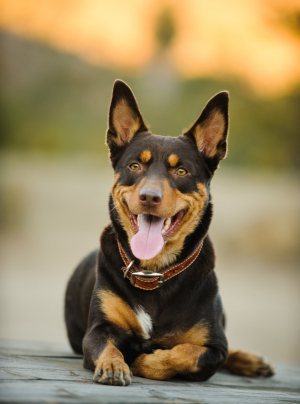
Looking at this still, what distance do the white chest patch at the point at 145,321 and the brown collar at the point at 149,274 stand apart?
6.8 inches

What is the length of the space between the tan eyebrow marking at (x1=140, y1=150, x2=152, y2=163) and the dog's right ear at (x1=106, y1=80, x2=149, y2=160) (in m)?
0.37

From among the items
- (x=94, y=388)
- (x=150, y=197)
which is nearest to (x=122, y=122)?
(x=150, y=197)

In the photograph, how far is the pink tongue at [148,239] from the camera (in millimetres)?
3695

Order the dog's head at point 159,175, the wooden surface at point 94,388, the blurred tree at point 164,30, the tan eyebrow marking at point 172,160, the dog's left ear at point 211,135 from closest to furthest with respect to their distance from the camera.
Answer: the wooden surface at point 94,388
the dog's head at point 159,175
the tan eyebrow marking at point 172,160
the dog's left ear at point 211,135
the blurred tree at point 164,30

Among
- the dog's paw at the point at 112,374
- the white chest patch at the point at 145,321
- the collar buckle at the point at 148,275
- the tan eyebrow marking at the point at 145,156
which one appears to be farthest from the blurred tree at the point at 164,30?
the dog's paw at the point at 112,374

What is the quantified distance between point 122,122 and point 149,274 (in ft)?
4.47

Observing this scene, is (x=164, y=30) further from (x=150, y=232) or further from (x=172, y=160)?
(x=150, y=232)

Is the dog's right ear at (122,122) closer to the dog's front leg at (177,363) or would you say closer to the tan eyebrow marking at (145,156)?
the tan eyebrow marking at (145,156)

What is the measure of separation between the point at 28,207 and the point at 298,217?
40.2 feet

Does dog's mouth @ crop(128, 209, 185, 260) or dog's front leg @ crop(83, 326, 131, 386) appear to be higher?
dog's mouth @ crop(128, 209, 185, 260)

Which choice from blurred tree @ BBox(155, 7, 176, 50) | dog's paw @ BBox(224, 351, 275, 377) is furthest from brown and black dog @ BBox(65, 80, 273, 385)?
blurred tree @ BBox(155, 7, 176, 50)

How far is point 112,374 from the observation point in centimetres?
310

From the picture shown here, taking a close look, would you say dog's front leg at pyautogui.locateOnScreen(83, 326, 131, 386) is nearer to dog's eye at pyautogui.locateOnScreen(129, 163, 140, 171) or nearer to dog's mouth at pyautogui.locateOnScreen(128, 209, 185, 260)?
dog's mouth at pyautogui.locateOnScreen(128, 209, 185, 260)

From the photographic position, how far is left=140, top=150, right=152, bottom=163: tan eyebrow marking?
4.03 m
